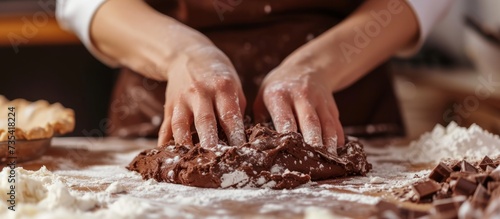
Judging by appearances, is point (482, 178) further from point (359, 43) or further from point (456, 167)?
point (359, 43)

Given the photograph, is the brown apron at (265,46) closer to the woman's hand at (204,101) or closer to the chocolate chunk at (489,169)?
the woman's hand at (204,101)

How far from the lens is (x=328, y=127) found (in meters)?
1.77

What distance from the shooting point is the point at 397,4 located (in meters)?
2.23

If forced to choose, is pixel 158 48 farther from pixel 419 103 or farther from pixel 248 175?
pixel 419 103

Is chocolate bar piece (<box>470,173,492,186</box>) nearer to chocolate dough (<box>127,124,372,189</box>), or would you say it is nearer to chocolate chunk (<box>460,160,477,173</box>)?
chocolate chunk (<box>460,160,477,173</box>)

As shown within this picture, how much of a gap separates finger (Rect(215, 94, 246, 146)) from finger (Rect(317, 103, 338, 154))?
0.23 meters

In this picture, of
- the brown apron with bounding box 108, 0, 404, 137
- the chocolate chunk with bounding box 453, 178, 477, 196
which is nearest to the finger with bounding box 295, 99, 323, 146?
the chocolate chunk with bounding box 453, 178, 477, 196

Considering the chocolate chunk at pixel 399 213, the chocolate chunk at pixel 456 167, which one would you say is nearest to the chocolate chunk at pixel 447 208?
the chocolate chunk at pixel 399 213

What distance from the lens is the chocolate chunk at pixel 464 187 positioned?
130 cm

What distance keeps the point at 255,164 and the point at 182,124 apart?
0.27 meters

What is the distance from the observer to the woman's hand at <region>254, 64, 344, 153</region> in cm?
173

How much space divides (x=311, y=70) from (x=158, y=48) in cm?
48

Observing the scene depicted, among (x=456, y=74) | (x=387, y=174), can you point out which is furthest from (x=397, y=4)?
(x=456, y=74)

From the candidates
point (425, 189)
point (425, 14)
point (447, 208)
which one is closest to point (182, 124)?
point (425, 189)
